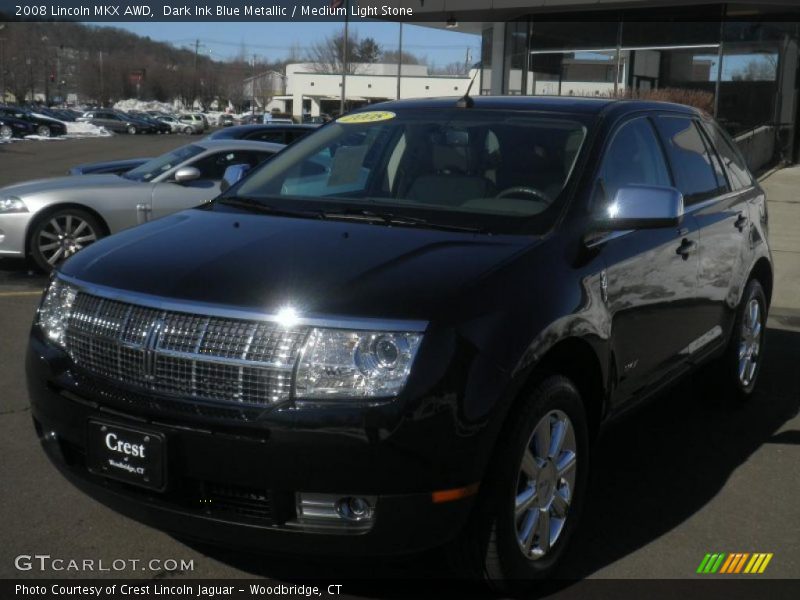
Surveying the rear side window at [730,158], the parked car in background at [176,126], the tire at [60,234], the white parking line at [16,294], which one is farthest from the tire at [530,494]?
the parked car in background at [176,126]

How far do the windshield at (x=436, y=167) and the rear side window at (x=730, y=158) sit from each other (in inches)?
61.1

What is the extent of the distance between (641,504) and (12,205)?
23.4 ft

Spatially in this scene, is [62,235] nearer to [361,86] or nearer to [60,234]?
[60,234]

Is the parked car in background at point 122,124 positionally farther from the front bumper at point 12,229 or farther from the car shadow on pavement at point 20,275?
the front bumper at point 12,229

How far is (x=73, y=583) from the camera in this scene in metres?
3.26

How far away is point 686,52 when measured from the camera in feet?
74.2

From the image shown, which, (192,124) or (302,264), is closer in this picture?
(302,264)

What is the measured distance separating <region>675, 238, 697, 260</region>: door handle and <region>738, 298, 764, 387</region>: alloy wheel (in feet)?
3.81

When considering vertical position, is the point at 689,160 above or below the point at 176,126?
above

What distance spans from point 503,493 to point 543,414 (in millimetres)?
334

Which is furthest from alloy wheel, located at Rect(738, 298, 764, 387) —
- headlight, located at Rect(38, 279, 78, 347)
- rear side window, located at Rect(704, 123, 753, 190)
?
headlight, located at Rect(38, 279, 78, 347)

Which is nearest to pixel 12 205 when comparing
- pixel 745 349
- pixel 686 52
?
pixel 745 349

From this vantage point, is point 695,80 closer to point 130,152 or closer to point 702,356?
point 702,356

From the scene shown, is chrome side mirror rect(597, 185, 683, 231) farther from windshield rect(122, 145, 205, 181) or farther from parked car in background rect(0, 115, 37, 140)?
parked car in background rect(0, 115, 37, 140)
